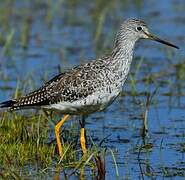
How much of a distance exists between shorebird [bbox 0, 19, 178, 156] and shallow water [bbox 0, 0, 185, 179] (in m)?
0.72

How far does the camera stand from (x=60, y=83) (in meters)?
9.78

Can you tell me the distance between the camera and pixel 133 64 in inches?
566

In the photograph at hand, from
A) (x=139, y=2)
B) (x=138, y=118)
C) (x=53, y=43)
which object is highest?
(x=139, y=2)

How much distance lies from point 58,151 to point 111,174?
1.19 m

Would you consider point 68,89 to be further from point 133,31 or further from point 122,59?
point 133,31

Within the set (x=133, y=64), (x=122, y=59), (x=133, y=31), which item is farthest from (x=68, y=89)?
(x=133, y=64)

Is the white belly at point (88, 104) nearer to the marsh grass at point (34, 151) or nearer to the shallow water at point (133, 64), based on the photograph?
the marsh grass at point (34, 151)

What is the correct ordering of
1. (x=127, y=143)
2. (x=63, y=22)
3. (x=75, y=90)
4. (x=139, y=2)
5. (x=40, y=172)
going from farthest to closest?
(x=139, y=2), (x=63, y=22), (x=127, y=143), (x=75, y=90), (x=40, y=172)

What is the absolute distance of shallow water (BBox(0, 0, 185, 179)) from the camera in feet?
32.1

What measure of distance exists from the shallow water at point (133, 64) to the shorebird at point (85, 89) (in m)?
0.72

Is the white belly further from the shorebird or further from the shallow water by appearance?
the shallow water

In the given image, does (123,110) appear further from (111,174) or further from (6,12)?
(6,12)

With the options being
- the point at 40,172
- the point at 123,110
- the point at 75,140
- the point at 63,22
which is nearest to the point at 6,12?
the point at 63,22

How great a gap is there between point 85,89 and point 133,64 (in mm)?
4919
